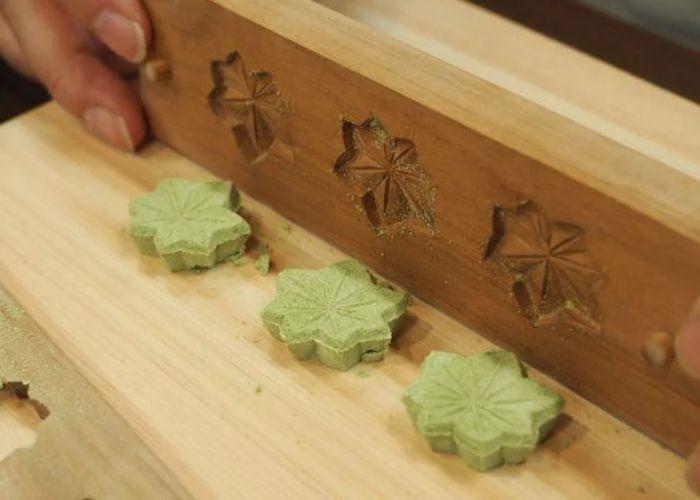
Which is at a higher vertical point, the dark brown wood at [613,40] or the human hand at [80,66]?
the dark brown wood at [613,40]

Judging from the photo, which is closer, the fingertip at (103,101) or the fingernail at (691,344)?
the fingernail at (691,344)

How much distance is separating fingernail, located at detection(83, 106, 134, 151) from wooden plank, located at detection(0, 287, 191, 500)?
1.31 feet

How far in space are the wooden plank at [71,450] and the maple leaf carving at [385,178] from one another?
1.23 ft

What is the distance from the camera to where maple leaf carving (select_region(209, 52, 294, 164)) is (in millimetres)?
1104

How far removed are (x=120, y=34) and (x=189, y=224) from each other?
0.94 ft

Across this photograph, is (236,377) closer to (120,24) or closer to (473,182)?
(473,182)

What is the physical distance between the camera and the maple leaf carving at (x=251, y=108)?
3.62 ft

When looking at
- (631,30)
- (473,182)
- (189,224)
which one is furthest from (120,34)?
(631,30)

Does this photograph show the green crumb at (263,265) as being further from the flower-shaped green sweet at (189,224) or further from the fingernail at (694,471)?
the fingernail at (694,471)

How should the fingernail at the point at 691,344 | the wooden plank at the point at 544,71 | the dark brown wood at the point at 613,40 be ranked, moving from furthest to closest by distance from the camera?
the dark brown wood at the point at 613,40, the wooden plank at the point at 544,71, the fingernail at the point at 691,344

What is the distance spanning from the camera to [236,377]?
102 centimetres

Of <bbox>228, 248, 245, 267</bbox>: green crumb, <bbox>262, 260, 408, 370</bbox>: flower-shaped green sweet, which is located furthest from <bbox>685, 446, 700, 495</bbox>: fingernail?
<bbox>228, 248, 245, 267</bbox>: green crumb

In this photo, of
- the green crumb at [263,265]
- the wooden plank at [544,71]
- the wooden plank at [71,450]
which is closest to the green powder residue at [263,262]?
the green crumb at [263,265]

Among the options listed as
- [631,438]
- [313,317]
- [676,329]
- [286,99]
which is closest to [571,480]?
[631,438]
